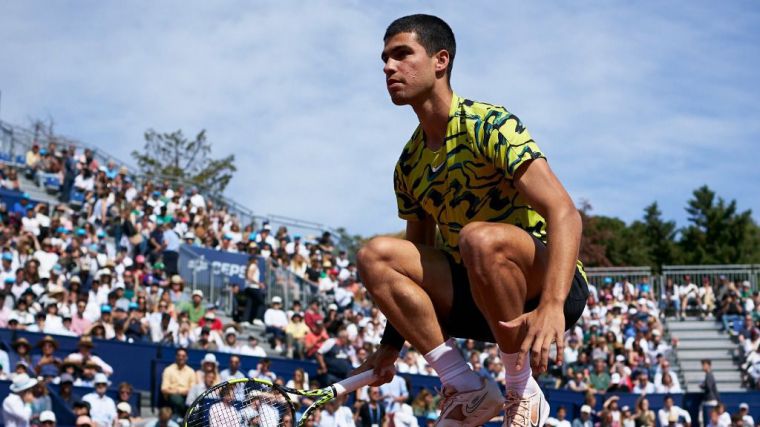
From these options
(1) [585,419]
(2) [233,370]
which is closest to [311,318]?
(2) [233,370]

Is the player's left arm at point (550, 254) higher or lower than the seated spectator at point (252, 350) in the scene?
lower

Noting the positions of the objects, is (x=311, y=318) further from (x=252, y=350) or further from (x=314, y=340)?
(x=252, y=350)

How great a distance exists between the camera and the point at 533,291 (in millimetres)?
5348

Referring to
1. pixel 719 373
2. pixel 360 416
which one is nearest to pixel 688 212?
pixel 719 373

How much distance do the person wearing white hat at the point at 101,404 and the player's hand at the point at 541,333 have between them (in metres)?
10.4

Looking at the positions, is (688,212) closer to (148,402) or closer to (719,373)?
(719,373)

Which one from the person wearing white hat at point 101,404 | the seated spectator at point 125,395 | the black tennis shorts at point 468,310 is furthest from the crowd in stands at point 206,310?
the black tennis shorts at point 468,310

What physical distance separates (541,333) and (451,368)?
3.62ft

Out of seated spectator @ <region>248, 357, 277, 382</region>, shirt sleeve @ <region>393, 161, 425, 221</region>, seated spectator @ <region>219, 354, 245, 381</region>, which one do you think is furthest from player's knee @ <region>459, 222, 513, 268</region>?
seated spectator @ <region>248, 357, 277, 382</region>

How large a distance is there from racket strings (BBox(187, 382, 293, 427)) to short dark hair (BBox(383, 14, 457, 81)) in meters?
1.96

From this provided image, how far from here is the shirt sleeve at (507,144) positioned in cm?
513


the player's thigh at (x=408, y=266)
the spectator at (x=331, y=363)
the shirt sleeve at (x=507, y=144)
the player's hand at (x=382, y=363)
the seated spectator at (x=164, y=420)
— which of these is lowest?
the player's hand at (x=382, y=363)

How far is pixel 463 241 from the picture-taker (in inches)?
199

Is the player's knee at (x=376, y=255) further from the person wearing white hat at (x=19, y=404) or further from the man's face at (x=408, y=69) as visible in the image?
the person wearing white hat at (x=19, y=404)
